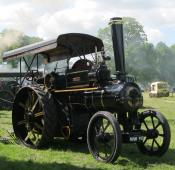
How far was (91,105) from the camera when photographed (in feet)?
29.0

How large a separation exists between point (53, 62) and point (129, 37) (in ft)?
257

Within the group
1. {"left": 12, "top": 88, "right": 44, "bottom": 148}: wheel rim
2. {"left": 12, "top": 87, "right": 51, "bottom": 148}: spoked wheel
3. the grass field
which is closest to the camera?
the grass field

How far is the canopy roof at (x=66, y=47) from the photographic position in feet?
30.8

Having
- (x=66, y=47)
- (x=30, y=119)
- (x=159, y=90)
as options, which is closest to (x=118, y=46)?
(x=66, y=47)

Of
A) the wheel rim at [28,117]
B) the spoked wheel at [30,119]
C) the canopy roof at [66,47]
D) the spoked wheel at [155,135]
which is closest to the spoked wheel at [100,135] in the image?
the spoked wheel at [155,135]

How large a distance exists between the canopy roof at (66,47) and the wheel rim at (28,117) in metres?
0.88

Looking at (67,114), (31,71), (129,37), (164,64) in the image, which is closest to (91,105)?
(67,114)

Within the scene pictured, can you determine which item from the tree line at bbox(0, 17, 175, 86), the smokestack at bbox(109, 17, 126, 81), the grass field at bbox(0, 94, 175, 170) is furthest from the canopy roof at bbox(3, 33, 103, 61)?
the tree line at bbox(0, 17, 175, 86)

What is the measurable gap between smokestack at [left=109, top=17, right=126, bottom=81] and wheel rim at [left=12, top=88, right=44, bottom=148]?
1806mm

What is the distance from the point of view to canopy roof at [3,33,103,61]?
9391 mm

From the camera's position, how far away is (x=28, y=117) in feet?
32.2

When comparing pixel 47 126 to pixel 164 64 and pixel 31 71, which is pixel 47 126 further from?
pixel 164 64

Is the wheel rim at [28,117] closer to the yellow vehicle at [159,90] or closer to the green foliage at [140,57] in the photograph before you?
the yellow vehicle at [159,90]

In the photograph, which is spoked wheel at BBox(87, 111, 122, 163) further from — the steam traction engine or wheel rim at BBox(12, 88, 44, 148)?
wheel rim at BBox(12, 88, 44, 148)
